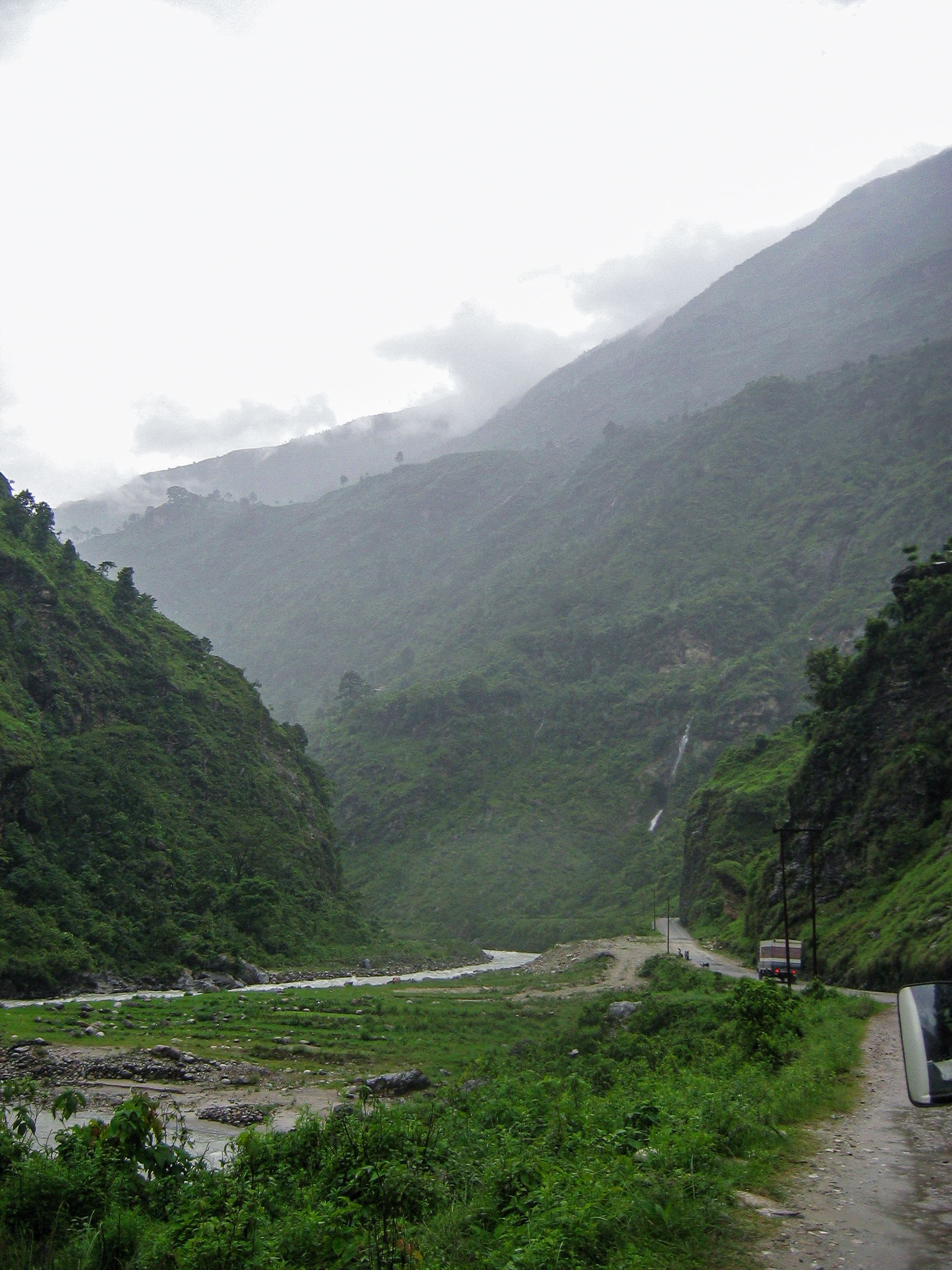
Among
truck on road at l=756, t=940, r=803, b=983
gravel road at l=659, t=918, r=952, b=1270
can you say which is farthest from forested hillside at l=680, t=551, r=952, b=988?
gravel road at l=659, t=918, r=952, b=1270

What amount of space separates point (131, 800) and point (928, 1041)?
58.2m

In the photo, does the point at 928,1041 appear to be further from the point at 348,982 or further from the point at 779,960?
the point at 348,982

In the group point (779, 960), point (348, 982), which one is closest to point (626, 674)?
point (348, 982)

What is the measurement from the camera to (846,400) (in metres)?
190

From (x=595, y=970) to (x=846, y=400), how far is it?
167117mm

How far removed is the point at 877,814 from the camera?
48.6 meters

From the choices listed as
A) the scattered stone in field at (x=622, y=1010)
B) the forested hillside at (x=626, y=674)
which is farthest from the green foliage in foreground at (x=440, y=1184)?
the forested hillside at (x=626, y=674)

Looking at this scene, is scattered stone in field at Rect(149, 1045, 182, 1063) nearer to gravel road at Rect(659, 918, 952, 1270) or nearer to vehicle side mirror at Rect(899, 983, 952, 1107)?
gravel road at Rect(659, 918, 952, 1270)

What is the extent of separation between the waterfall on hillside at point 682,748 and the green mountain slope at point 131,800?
6291 centimetres

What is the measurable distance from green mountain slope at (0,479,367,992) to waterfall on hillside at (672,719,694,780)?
62911 mm

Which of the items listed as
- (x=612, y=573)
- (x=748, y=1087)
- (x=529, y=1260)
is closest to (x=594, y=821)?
(x=612, y=573)

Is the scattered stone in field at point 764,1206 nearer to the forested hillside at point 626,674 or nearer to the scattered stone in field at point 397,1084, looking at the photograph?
the scattered stone in field at point 397,1084

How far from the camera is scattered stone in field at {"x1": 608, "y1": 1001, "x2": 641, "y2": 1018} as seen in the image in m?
35.2

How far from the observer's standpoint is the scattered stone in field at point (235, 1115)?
920 inches
